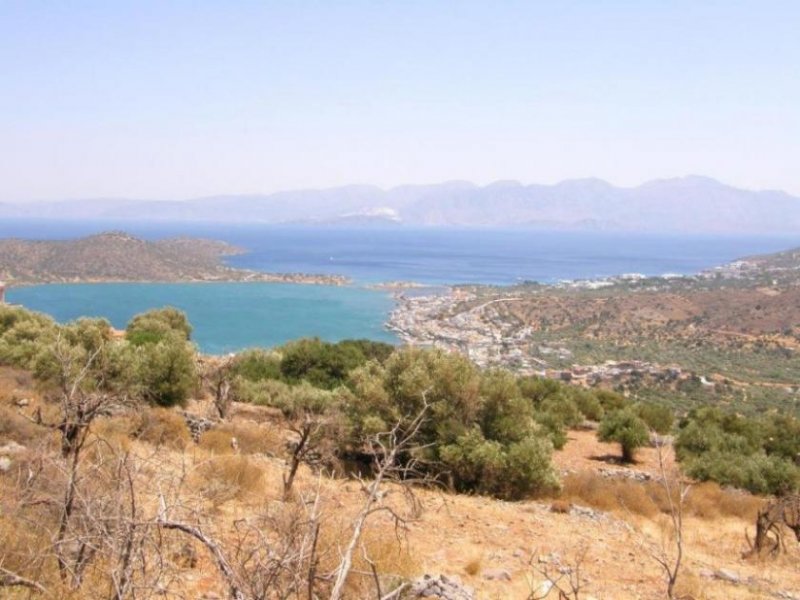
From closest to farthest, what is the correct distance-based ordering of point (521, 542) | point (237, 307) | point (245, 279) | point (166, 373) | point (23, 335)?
1. point (521, 542)
2. point (166, 373)
3. point (23, 335)
4. point (237, 307)
5. point (245, 279)

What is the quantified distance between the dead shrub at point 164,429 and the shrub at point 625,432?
474 inches

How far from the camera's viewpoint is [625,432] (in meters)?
18.2

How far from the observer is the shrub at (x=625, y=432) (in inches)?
717

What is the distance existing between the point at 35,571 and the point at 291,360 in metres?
21.9

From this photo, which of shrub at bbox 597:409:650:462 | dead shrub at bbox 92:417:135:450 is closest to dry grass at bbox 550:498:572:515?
shrub at bbox 597:409:650:462

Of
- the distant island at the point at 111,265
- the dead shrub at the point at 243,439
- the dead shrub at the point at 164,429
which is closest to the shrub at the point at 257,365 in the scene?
the dead shrub at the point at 243,439

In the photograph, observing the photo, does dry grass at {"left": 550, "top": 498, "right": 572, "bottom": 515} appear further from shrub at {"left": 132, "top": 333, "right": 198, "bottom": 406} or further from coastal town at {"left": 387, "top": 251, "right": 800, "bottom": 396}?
coastal town at {"left": 387, "top": 251, "right": 800, "bottom": 396}

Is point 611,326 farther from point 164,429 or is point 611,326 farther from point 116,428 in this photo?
point 116,428

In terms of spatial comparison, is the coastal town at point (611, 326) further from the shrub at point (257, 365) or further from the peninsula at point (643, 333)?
the shrub at point (257, 365)

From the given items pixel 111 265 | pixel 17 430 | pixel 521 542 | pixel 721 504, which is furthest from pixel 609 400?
pixel 111 265

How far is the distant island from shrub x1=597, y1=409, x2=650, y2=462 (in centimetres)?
10416

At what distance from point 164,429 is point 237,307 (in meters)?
82.9

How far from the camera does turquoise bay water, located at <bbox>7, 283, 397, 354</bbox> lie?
74.3 metres

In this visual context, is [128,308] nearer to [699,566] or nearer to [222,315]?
[222,315]
